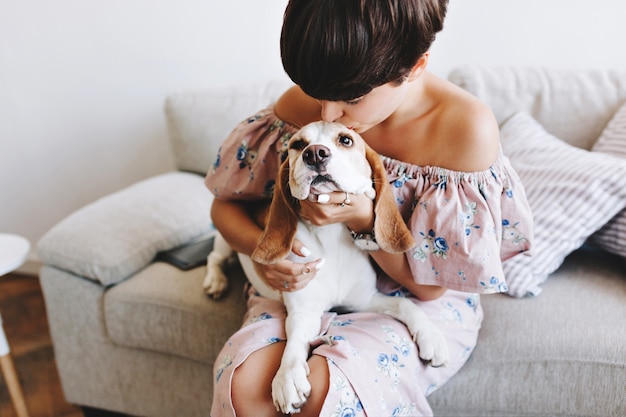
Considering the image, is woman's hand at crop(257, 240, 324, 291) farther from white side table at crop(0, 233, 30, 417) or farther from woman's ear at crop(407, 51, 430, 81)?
white side table at crop(0, 233, 30, 417)

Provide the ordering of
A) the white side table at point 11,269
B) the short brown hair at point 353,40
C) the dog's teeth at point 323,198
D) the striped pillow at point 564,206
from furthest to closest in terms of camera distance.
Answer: the white side table at point 11,269, the striped pillow at point 564,206, the dog's teeth at point 323,198, the short brown hair at point 353,40

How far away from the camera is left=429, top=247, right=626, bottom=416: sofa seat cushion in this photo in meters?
1.19

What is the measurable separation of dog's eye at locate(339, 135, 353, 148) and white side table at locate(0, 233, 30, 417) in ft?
3.23

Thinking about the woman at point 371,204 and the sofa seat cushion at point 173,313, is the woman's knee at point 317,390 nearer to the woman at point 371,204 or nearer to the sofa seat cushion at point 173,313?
the woman at point 371,204

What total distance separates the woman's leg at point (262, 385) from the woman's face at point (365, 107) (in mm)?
412

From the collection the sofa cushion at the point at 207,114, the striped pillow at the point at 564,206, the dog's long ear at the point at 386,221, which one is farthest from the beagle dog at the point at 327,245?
the sofa cushion at the point at 207,114

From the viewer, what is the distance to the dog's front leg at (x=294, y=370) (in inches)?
36.5

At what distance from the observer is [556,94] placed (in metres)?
1.64

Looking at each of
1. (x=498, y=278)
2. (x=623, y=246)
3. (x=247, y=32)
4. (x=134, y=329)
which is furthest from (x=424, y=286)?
(x=247, y=32)

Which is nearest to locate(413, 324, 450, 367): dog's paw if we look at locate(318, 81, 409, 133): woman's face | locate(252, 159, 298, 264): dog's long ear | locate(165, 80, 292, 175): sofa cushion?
locate(252, 159, 298, 264): dog's long ear

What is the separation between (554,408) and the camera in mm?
1228

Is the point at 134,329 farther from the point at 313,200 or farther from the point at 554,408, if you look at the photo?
the point at 554,408

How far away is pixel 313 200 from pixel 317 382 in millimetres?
302

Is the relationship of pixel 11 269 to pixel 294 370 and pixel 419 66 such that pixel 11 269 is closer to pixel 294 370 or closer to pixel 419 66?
pixel 294 370
